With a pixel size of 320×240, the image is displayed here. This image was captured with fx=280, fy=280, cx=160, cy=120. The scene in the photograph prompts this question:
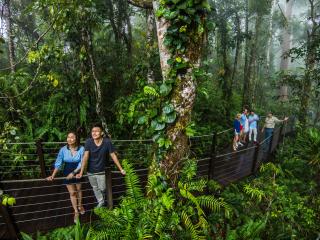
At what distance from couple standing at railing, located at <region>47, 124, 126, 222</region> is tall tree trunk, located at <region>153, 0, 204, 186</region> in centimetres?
91

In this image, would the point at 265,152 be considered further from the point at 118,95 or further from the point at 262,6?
the point at 262,6

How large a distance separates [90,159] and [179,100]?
1840 mm

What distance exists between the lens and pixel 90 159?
15.4ft

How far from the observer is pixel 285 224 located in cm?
620

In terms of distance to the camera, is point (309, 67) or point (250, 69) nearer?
point (309, 67)

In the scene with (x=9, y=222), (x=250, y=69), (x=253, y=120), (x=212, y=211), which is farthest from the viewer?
(x=250, y=69)

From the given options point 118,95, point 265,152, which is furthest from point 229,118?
point 118,95

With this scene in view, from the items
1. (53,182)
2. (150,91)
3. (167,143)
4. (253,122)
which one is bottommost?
(53,182)

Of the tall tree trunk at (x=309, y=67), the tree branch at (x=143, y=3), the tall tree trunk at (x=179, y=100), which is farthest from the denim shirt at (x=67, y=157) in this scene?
the tall tree trunk at (x=309, y=67)

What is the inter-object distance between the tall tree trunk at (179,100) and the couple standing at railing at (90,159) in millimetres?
905

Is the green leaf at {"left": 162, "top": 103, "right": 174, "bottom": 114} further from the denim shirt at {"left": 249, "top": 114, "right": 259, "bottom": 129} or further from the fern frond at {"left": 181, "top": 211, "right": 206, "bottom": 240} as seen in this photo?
the denim shirt at {"left": 249, "top": 114, "right": 259, "bottom": 129}

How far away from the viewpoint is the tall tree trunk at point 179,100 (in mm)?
4039

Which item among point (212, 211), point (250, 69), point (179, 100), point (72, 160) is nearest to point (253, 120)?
point (212, 211)

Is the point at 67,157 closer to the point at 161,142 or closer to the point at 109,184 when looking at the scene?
the point at 109,184
